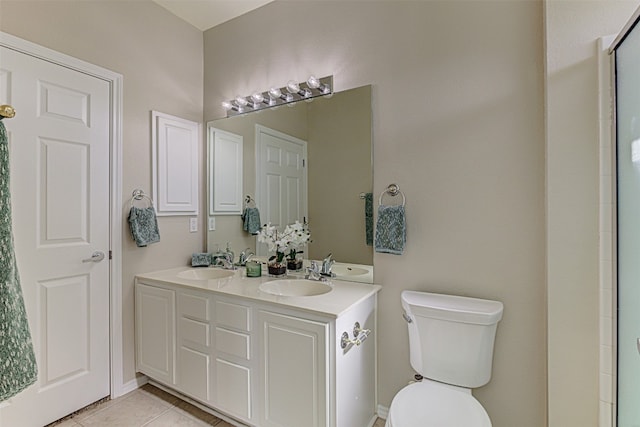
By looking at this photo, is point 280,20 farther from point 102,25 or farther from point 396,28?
point 102,25

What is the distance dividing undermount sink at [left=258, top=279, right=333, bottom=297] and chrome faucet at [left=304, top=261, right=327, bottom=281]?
0.05m

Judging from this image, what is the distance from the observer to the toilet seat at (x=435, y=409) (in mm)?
1155

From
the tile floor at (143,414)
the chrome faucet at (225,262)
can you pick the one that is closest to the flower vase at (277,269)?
the chrome faucet at (225,262)

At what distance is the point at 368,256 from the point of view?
1.85 meters

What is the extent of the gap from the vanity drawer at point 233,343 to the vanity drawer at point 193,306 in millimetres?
139

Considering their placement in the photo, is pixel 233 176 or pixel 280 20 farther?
pixel 233 176

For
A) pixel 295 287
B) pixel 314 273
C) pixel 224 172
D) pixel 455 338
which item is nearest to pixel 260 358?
pixel 295 287

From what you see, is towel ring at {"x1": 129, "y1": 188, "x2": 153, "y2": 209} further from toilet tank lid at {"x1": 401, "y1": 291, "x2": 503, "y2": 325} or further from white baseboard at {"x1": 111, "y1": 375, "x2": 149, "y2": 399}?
toilet tank lid at {"x1": 401, "y1": 291, "x2": 503, "y2": 325}

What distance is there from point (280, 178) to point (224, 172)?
1.90 ft

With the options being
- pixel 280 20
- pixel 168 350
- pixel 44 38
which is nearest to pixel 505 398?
pixel 168 350

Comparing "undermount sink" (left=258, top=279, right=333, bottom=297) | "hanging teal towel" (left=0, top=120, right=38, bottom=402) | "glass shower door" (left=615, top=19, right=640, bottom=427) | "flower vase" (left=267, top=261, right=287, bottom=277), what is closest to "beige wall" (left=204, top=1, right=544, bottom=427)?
"glass shower door" (left=615, top=19, right=640, bottom=427)

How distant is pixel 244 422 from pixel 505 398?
4.53 ft

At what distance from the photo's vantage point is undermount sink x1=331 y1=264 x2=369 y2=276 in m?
1.88

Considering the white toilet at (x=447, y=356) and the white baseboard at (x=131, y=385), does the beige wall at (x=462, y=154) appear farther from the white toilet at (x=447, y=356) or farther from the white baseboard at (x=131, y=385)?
the white baseboard at (x=131, y=385)
